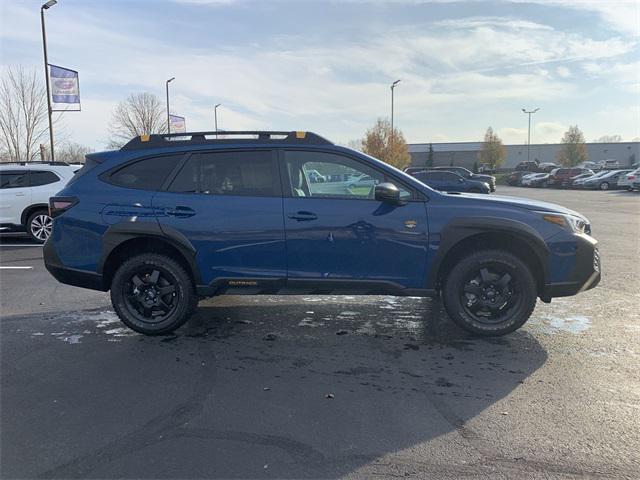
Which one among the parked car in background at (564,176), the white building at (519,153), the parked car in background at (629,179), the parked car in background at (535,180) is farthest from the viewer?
the white building at (519,153)

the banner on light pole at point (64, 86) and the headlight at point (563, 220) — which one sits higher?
the banner on light pole at point (64, 86)

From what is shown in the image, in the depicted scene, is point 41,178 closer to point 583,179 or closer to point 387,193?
point 387,193

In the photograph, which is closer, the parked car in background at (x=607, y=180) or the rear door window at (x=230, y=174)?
the rear door window at (x=230, y=174)

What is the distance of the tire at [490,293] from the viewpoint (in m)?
4.59

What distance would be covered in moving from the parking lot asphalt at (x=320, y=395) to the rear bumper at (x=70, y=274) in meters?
0.53

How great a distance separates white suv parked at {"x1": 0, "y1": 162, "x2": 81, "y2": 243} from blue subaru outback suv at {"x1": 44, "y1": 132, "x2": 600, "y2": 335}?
6756mm

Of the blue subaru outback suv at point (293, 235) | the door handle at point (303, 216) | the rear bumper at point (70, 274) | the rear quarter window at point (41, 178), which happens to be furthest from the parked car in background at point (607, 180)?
the rear bumper at point (70, 274)

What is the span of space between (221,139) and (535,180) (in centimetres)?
4475

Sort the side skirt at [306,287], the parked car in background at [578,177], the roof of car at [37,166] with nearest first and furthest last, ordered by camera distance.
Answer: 1. the side skirt at [306,287]
2. the roof of car at [37,166]
3. the parked car in background at [578,177]

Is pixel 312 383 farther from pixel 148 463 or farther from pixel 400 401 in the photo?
pixel 148 463

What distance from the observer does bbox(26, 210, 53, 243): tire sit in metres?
10.8

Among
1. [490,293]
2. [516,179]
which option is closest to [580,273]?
[490,293]

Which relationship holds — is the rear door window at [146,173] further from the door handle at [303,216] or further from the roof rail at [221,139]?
the door handle at [303,216]

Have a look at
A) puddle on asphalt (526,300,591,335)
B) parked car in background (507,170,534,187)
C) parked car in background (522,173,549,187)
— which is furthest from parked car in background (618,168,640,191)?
puddle on asphalt (526,300,591,335)
